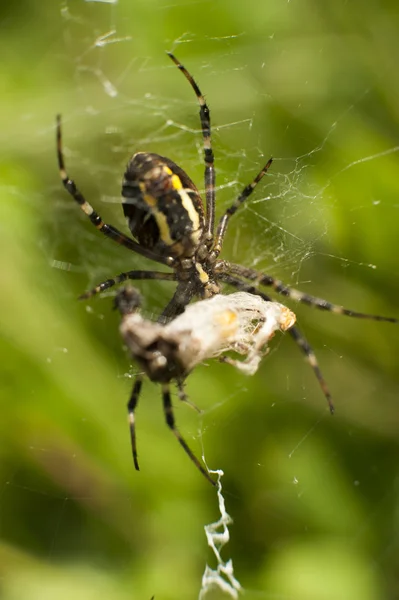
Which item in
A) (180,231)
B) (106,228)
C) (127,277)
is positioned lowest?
(127,277)

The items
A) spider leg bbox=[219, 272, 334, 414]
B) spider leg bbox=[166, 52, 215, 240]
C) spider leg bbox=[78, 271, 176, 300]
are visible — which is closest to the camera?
spider leg bbox=[219, 272, 334, 414]

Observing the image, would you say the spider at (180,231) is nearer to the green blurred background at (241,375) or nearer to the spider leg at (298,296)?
the spider leg at (298,296)

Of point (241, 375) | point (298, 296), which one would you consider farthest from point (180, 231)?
point (241, 375)

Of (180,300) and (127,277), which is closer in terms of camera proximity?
(127,277)

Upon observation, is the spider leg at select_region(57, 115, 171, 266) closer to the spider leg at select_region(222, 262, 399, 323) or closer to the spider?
the spider

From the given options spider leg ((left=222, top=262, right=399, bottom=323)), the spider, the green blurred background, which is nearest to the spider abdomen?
the spider

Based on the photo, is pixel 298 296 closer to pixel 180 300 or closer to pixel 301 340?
pixel 301 340
